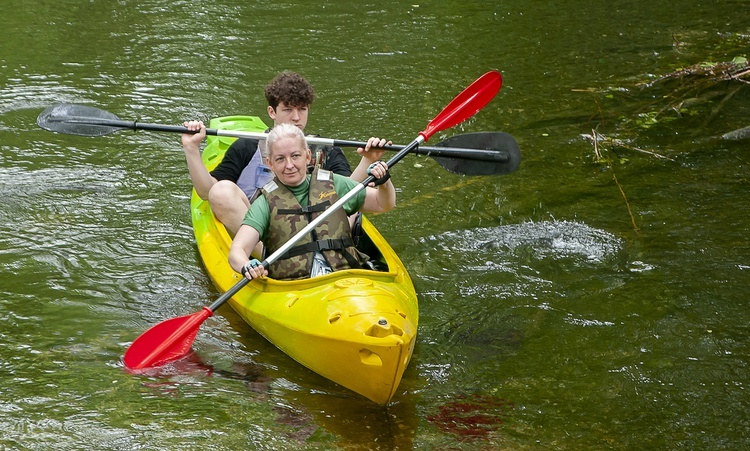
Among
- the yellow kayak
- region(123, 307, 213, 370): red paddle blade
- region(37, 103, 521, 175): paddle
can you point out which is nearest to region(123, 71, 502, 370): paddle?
region(123, 307, 213, 370): red paddle blade

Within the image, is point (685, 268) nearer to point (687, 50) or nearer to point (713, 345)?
point (713, 345)

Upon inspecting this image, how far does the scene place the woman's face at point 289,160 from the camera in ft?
12.2

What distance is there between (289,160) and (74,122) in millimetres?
1690

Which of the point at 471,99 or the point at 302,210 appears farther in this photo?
the point at 471,99

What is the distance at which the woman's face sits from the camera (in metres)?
3.72

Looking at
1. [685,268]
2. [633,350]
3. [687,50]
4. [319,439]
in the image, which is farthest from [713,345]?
[687,50]

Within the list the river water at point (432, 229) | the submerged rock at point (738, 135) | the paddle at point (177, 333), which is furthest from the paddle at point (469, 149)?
the submerged rock at point (738, 135)

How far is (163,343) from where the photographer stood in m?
3.79

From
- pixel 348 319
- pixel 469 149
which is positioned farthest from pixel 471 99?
pixel 348 319

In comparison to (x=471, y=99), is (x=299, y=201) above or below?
below

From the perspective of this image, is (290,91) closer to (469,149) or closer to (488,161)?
(469,149)

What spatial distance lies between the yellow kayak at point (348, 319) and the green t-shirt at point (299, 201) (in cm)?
25

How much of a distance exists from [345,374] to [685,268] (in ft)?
7.08

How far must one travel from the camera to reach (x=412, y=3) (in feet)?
32.4
